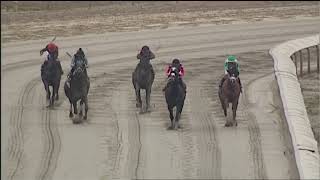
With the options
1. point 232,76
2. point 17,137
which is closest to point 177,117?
point 232,76

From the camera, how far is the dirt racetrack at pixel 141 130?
10086 mm

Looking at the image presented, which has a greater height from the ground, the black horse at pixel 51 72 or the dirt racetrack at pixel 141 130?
the black horse at pixel 51 72

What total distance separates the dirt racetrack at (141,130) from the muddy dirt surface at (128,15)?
208 inches

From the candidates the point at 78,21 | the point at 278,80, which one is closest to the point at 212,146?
the point at 278,80

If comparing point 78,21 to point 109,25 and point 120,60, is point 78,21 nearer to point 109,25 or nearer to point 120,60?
point 109,25

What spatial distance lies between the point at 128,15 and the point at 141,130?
17.0 metres

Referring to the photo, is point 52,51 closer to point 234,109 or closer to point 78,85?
point 78,85

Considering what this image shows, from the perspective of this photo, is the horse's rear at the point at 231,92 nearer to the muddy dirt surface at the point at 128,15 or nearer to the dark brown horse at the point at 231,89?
the dark brown horse at the point at 231,89

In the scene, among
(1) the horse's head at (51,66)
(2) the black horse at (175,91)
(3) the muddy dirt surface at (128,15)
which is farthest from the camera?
(3) the muddy dirt surface at (128,15)

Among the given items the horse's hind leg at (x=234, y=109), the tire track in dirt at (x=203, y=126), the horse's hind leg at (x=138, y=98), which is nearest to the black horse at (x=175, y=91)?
the tire track in dirt at (x=203, y=126)

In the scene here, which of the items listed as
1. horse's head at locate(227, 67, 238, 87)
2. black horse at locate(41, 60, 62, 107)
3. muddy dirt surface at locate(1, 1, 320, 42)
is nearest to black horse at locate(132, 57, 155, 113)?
black horse at locate(41, 60, 62, 107)

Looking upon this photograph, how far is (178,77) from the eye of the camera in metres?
11.6

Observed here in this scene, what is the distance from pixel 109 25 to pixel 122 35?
2.50 metres

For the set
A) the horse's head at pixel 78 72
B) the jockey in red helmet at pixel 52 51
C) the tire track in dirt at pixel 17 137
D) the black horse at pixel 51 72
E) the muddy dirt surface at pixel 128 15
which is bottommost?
the tire track in dirt at pixel 17 137
